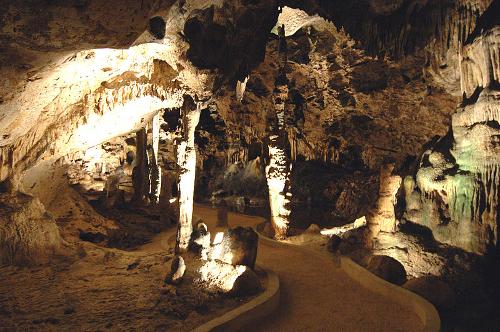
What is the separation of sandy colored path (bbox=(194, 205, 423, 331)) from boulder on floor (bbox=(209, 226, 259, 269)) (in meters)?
0.86

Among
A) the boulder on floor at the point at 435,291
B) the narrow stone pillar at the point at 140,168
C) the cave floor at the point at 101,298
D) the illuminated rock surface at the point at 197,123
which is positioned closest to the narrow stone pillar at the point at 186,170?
the illuminated rock surface at the point at 197,123

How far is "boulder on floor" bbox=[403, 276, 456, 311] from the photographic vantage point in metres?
5.96

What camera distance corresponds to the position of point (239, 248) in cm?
693

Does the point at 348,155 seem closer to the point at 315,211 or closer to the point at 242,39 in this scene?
the point at 315,211

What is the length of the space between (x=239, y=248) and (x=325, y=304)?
5.92 feet

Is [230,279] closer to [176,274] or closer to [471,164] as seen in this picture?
[176,274]

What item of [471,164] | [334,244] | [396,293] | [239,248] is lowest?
[396,293]

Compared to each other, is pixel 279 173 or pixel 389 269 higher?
pixel 279 173

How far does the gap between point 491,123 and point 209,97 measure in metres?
5.70

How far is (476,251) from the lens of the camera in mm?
6625

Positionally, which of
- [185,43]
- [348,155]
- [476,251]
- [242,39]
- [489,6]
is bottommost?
[476,251]

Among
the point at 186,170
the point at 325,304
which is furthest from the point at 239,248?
the point at 186,170

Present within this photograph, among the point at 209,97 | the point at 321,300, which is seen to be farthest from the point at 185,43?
the point at 321,300

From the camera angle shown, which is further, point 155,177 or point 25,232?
point 155,177
